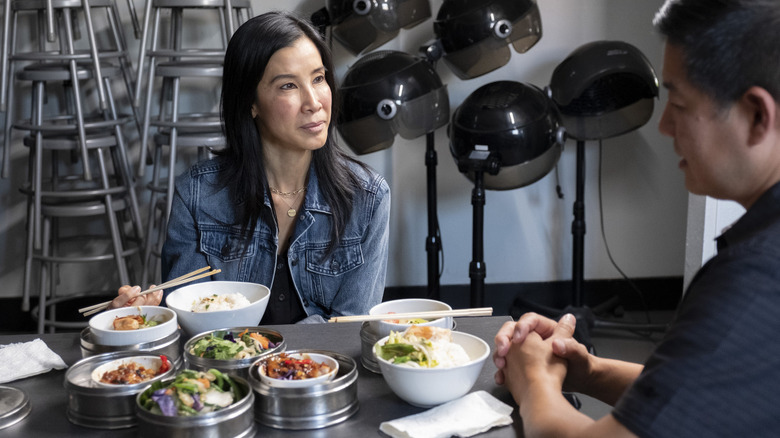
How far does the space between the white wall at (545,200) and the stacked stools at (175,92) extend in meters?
0.27

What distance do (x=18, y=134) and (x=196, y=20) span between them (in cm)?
92

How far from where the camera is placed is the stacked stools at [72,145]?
317 centimetres

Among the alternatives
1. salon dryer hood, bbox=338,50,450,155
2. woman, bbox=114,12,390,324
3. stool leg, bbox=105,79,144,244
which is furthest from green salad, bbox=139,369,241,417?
stool leg, bbox=105,79,144,244

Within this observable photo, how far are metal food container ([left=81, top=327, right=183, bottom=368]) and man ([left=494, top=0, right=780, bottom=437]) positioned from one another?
0.66 m

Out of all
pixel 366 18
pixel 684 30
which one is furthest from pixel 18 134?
pixel 684 30

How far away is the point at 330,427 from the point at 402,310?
1.25 ft

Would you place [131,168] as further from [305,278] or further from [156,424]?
[156,424]

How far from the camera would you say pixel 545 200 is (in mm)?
3848

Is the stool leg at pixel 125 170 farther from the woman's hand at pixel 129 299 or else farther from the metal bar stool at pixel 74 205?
the woman's hand at pixel 129 299

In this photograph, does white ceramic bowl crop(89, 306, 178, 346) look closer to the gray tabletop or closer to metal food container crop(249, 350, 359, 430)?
the gray tabletop

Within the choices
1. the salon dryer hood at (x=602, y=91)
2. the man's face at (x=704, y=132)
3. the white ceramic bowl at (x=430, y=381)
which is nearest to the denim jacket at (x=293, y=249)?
the white ceramic bowl at (x=430, y=381)

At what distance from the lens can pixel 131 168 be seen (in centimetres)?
362

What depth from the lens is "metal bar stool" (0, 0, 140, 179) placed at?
3119 millimetres

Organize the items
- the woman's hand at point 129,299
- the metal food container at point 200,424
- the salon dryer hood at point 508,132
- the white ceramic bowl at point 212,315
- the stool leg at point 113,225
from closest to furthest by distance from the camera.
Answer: the metal food container at point 200,424
the white ceramic bowl at point 212,315
the woman's hand at point 129,299
the salon dryer hood at point 508,132
the stool leg at point 113,225
